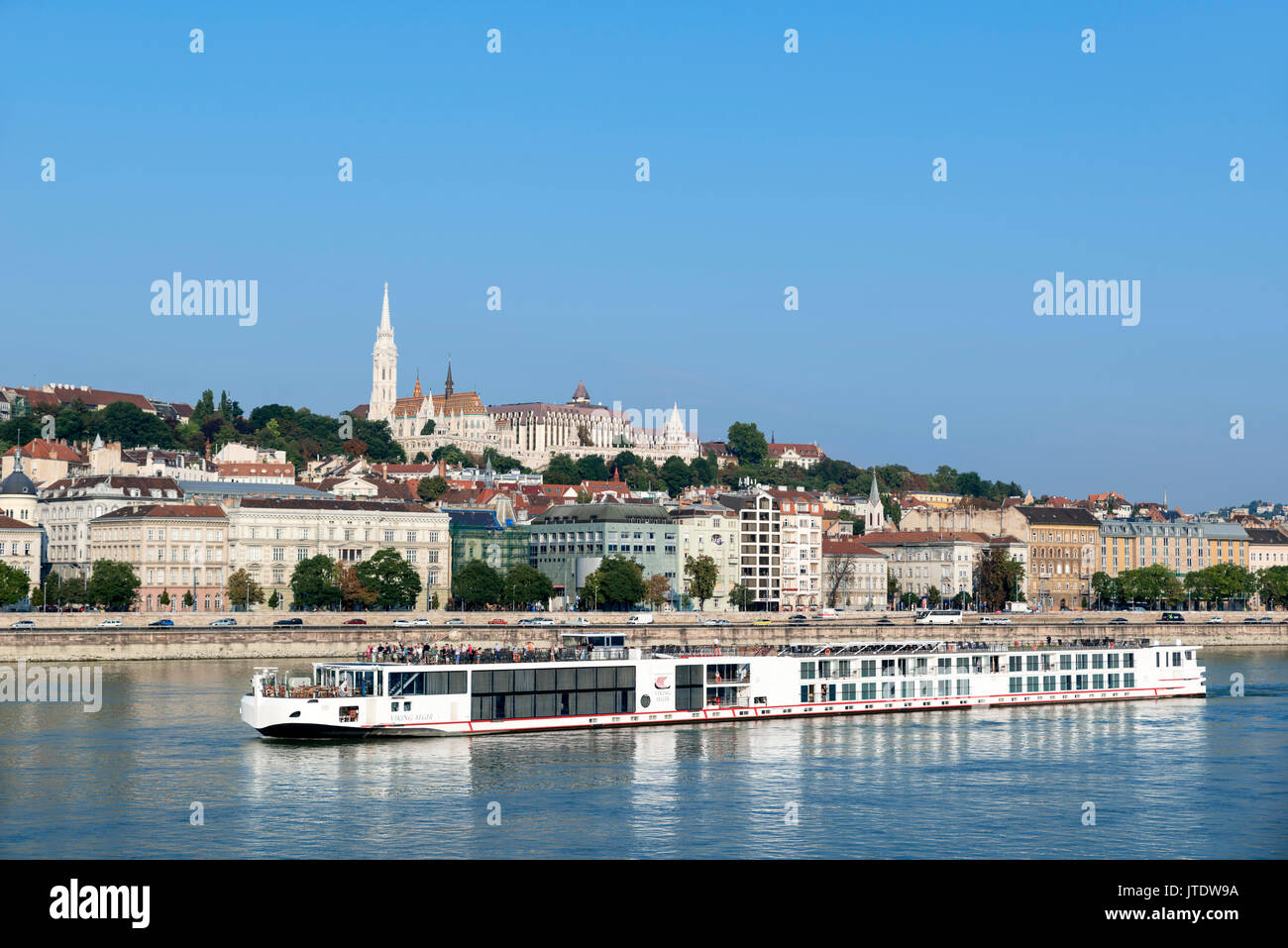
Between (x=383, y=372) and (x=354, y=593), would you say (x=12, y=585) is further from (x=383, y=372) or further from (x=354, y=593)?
(x=383, y=372)

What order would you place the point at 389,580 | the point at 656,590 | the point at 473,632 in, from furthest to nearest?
the point at 656,590, the point at 389,580, the point at 473,632

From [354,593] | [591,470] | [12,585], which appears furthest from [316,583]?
[591,470]

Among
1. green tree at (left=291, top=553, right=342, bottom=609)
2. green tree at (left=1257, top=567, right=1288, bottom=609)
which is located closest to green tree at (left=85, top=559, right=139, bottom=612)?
green tree at (left=291, top=553, right=342, bottom=609)

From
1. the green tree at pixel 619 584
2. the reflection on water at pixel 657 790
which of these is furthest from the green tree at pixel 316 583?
the reflection on water at pixel 657 790

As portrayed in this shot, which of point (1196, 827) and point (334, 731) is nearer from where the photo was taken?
point (1196, 827)
